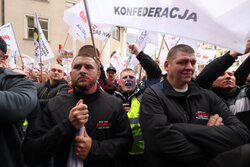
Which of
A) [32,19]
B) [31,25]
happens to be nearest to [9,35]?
[31,25]

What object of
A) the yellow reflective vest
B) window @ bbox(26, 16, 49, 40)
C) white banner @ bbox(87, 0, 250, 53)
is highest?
window @ bbox(26, 16, 49, 40)

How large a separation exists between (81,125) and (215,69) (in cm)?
156

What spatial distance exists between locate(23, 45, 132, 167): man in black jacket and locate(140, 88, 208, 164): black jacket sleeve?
0.96 feet

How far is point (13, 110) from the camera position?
115 cm

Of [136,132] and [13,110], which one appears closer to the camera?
[13,110]

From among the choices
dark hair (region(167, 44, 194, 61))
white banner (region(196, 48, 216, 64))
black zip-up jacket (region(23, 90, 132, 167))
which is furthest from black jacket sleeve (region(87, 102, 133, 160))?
white banner (region(196, 48, 216, 64))

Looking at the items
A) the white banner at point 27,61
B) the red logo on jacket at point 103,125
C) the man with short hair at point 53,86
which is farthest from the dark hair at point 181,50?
the white banner at point 27,61

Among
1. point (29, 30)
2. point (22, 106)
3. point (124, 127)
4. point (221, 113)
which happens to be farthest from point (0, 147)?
point (29, 30)

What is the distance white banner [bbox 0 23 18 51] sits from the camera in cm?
480

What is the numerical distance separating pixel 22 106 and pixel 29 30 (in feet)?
45.5

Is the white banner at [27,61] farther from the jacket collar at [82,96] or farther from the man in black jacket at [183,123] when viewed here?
the man in black jacket at [183,123]

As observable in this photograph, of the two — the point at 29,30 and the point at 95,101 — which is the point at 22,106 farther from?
the point at 29,30

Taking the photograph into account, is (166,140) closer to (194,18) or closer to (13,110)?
(194,18)

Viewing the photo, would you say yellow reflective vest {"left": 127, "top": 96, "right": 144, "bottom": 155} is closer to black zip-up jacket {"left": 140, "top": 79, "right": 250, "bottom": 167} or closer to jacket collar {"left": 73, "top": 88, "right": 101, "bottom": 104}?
black zip-up jacket {"left": 140, "top": 79, "right": 250, "bottom": 167}
